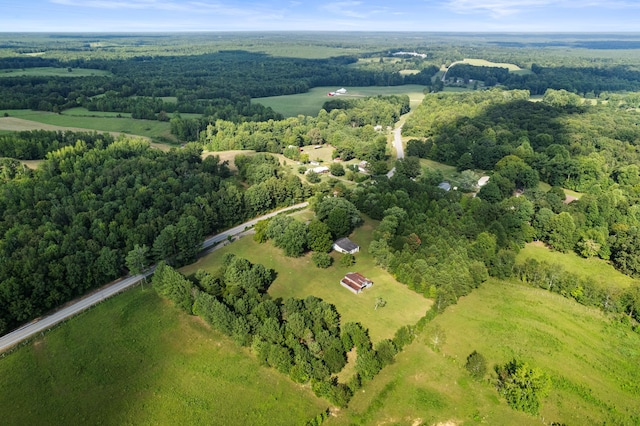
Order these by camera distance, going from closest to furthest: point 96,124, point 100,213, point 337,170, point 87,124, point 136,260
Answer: point 136,260, point 100,213, point 337,170, point 87,124, point 96,124

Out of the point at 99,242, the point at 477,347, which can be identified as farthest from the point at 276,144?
the point at 477,347

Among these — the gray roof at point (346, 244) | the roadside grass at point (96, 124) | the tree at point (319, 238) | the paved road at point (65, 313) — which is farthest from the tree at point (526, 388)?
the roadside grass at point (96, 124)

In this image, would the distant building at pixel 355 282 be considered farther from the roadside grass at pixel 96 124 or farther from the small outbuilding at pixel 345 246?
the roadside grass at pixel 96 124

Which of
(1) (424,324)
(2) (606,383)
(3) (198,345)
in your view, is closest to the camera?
(2) (606,383)

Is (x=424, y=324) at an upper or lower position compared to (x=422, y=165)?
lower

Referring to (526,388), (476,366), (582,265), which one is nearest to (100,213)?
(476,366)

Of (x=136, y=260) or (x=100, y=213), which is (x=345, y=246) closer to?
(x=136, y=260)

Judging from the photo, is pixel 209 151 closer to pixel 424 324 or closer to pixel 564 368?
pixel 424 324

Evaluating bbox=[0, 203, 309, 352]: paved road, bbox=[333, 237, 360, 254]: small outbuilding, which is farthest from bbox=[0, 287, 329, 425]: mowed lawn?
bbox=[333, 237, 360, 254]: small outbuilding
